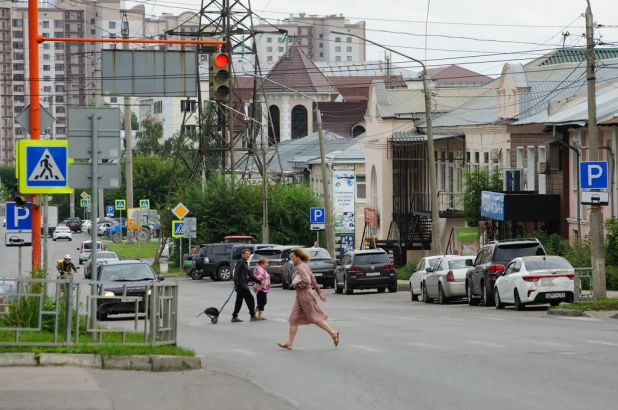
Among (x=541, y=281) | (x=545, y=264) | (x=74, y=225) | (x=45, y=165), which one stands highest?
(x=45, y=165)

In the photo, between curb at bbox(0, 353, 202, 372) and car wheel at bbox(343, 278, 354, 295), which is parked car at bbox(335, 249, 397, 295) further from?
curb at bbox(0, 353, 202, 372)

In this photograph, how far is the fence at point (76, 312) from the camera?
15242 millimetres

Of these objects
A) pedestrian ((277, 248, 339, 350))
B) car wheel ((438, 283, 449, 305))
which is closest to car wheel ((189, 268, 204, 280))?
car wheel ((438, 283, 449, 305))

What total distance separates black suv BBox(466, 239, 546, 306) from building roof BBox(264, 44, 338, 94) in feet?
321

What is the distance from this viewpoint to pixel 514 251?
32688mm

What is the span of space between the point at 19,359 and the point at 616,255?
26641 mm

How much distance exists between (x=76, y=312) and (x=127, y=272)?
16963 mm

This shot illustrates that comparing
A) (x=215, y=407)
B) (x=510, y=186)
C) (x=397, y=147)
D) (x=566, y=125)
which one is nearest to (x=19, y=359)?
(x=215, y=407)

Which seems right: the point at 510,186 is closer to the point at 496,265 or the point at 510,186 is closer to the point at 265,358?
the point at 496,265

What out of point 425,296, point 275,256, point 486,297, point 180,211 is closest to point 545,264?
point 486,297

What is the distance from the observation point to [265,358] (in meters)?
17.1

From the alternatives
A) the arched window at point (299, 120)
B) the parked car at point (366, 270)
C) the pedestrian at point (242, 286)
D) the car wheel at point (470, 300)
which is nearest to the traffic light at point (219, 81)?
the pedestrian at point (242, 286)

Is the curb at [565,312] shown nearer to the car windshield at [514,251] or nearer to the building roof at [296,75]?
the car windshield at [514,251]

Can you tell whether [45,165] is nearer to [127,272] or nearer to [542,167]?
[127,272]
